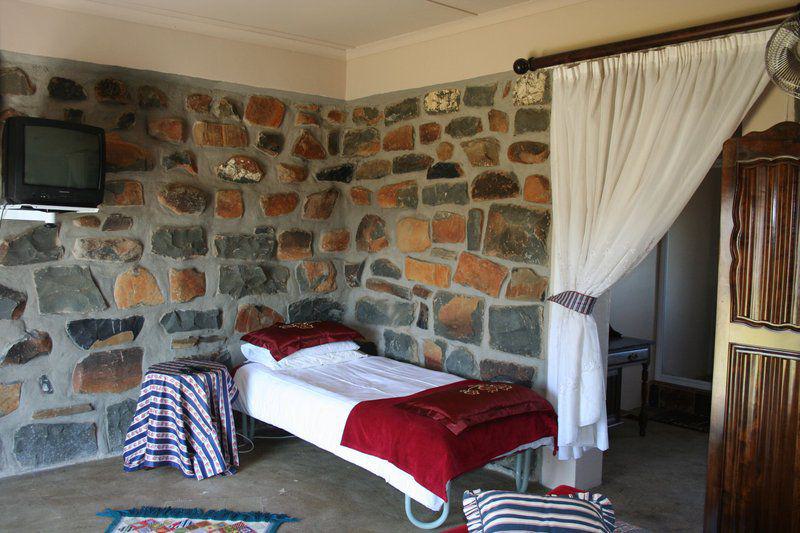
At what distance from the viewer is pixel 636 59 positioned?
2.93 m

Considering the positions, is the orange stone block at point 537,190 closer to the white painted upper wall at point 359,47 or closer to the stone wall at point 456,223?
the stone wall at point 456,223

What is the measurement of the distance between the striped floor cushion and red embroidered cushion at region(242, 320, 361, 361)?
2.09 meters

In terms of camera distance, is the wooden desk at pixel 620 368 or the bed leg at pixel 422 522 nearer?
the bed leg at pixel 422 522

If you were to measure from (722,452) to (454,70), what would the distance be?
7.74 feet

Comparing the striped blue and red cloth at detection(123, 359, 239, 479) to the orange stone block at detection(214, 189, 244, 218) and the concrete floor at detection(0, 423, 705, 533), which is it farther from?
the orange stone block at detection(214, 189, 244, 218)

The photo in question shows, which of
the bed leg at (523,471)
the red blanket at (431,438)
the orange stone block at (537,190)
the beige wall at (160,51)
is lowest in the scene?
the bed leg at (523,471)

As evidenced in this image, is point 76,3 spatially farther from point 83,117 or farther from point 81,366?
point 81,366

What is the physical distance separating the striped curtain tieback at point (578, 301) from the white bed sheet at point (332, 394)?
641mm

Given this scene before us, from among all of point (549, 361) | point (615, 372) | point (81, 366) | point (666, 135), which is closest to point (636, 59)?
point (666, 135)

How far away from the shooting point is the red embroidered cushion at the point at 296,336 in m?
3.83

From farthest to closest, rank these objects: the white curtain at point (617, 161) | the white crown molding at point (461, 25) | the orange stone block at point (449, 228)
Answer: the orange stone block at point (449, 228), the white crown molding at point (461, 25), the white curtain at point (617, 161)

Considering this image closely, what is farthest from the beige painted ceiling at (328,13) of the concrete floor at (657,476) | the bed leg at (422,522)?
the concrete floor at (657,476)

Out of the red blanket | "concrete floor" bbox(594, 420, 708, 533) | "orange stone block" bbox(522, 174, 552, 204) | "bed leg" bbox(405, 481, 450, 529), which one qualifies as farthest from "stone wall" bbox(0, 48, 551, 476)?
"bed leg" bbox(405, 481, 450, 529)

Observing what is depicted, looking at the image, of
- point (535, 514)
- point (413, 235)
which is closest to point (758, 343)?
point (535, 514)
